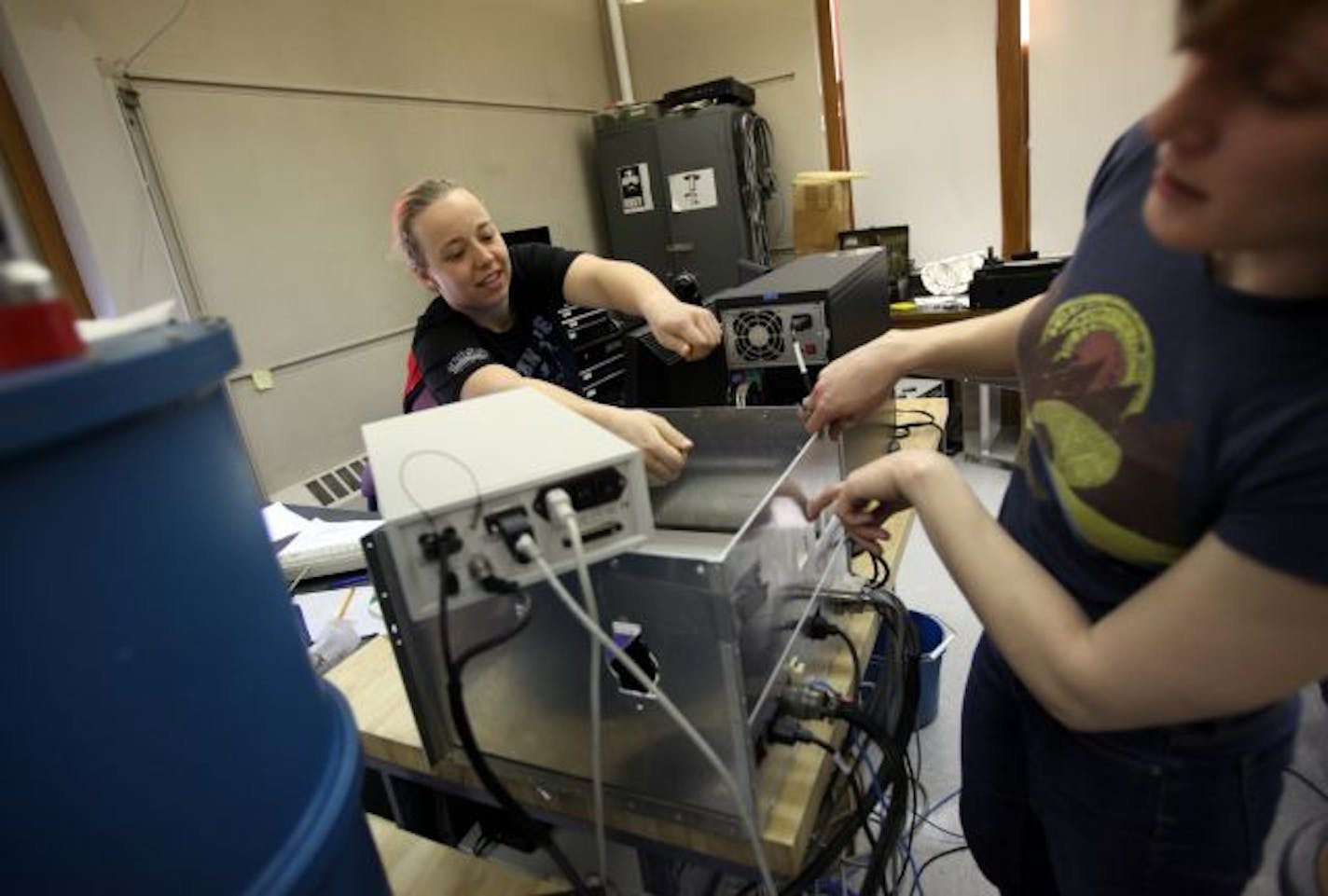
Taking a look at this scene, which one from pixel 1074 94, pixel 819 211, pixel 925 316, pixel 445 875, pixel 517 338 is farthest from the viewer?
pixel 819 211

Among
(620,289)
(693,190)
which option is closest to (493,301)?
(620,289)

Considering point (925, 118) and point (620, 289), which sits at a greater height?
point (925, 118)

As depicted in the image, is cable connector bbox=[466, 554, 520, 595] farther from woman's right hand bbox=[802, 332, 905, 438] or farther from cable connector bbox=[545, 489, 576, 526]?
woman's right hand bbox=[802, 332, 905, 438]

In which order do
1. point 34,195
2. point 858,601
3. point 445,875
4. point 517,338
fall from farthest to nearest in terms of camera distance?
1. point 34,195
2. point 517,338
3. point 858,601
4. point 445,875

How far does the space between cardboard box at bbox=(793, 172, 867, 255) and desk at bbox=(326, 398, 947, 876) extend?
9.42 ft

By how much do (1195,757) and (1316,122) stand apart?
50cm

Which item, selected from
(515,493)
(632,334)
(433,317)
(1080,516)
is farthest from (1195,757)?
(433,317)

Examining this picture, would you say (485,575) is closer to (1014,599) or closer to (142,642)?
(142,642)

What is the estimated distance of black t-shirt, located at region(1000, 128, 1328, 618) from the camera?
0.44 metres

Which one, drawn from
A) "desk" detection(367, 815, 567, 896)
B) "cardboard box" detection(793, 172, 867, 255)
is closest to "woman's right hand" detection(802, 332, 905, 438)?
"desk" detection(367, 815, 567, 896)

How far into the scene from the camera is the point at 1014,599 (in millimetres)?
582

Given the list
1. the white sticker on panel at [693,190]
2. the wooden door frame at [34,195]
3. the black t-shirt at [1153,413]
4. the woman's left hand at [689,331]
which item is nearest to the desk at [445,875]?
the black t-shirt at [1153,413]

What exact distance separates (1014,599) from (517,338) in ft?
4.10

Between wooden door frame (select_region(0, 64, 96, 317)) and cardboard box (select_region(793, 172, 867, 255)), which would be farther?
cardboard box (select_region(793, 172, 867, 255))
